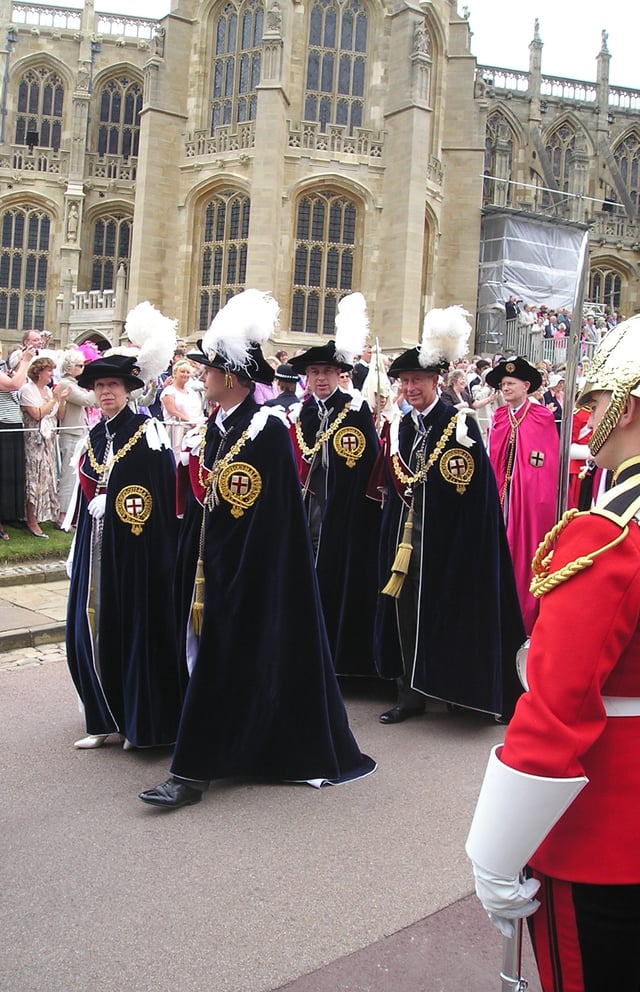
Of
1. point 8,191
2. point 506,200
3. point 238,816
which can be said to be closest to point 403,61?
point 506,200

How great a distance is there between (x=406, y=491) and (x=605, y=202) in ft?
137

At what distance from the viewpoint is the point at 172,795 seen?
4.25 metres

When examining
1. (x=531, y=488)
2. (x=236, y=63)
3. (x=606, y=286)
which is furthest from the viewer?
(x=606, y=286)

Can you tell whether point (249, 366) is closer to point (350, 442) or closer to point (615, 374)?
point (350, 442)

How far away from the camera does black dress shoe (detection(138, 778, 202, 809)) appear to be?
4.22 metres

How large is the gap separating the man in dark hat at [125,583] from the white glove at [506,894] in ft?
10.4

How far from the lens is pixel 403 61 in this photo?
96.7ft

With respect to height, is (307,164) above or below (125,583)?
above

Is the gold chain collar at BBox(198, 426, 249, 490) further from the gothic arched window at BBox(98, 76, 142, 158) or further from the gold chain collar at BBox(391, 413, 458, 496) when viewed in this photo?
the gothic arched window at BBox(98, 76, 142, 158)

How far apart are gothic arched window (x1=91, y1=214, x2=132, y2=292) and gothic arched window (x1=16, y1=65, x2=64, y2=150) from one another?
200 inches

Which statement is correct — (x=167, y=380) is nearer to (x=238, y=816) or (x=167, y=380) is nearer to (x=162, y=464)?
(x=162, y=464)

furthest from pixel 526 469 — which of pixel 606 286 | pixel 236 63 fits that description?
pixel 606 286

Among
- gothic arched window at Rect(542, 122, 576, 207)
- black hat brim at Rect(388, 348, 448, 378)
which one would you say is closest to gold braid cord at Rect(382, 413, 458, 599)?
black hat brim at Rect(388, 348, 448, 378)

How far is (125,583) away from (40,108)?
40430 millimetres
